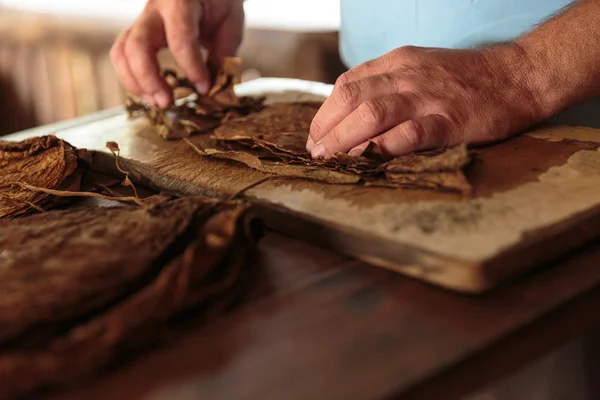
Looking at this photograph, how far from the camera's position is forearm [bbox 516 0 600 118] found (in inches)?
40.4

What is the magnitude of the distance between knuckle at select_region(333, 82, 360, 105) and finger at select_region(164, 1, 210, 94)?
0.51 m

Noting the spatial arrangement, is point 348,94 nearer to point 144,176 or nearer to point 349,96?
point 349,96

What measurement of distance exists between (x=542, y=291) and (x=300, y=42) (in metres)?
2.46

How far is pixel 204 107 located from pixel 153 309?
2.70 ft

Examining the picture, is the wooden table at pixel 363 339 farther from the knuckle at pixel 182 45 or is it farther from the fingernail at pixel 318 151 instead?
the knuckle at pixel 182 45

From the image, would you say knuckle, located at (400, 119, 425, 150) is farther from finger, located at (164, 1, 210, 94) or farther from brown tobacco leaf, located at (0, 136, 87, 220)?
finger, located at (164, 1, 210, 94)

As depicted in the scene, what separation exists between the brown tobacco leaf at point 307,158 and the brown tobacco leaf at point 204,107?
0.08m

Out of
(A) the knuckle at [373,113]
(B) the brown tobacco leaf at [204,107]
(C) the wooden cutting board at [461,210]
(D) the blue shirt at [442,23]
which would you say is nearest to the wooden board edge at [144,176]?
(C) the wooden cutting board at [461,210]

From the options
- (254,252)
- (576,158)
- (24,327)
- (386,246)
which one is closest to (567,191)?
(576,158)

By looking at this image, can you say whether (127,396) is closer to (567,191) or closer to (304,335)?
(304,335)

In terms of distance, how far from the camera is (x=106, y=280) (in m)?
0.61

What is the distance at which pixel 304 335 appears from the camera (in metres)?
0.60

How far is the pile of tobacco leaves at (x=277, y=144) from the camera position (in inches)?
32.2

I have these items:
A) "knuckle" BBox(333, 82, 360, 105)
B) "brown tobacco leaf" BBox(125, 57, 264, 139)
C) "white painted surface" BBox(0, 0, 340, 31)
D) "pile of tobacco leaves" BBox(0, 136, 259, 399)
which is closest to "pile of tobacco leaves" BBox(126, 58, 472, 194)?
"brown tobacco leaf" BBox(125, 57, 264, 139)
